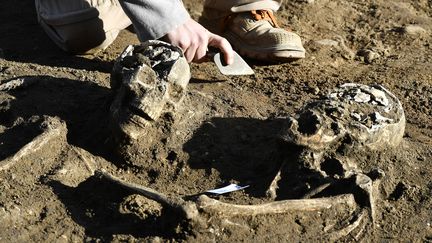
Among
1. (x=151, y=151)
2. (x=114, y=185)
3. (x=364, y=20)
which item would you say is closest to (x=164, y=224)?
(x=114, y=185)

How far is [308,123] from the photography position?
3172 millimetres

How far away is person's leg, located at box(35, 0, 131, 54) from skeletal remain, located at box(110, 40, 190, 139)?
0.97 m

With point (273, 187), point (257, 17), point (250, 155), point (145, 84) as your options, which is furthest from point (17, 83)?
point (257, 17)

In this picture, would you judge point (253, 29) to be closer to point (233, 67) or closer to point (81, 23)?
point (233, 67)

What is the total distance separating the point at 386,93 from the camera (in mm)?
3410

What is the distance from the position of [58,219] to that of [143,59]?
2.88 ft

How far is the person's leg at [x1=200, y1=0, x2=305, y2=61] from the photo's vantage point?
4.46 m

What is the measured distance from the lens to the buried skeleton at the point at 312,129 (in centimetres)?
295

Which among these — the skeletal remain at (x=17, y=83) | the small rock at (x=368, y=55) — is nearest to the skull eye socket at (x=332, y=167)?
the skeletal remain at (x=17, y=83)

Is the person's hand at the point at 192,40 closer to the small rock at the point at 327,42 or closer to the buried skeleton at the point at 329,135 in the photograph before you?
the buried skeleton at the point at 329,135

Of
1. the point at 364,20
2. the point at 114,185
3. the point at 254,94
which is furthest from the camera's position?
the point at 364,20

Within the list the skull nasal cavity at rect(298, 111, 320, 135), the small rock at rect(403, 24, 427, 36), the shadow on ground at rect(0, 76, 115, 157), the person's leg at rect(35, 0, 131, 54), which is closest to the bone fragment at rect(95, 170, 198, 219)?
the shadow on ground at rect(0, 76, 115, 157)

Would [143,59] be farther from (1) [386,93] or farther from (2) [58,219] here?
(1) [386,93]

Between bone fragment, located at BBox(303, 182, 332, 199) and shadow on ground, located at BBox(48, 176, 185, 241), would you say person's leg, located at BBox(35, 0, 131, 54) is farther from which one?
bone fragment, located at BBox(303, 182, 332, 199)
